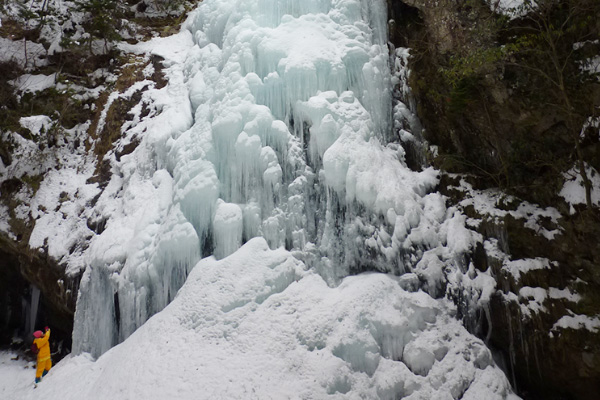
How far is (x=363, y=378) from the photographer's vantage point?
13.4 feet

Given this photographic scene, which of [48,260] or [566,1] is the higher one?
[566,1]

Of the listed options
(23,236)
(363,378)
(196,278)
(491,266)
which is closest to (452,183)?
(491,266)

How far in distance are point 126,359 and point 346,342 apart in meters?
2.75

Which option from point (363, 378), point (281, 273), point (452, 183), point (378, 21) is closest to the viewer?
point (363, 378)

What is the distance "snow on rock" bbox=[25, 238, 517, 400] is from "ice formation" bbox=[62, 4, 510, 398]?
21 mm

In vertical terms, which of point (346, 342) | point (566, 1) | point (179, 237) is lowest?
point (346, 342)

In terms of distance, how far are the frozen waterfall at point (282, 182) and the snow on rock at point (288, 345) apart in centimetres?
32

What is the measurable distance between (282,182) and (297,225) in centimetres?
68

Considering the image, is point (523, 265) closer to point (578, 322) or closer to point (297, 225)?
point (578, 322)

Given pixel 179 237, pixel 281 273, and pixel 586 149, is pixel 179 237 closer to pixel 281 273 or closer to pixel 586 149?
pixel 281 273

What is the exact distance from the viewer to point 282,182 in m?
5.32

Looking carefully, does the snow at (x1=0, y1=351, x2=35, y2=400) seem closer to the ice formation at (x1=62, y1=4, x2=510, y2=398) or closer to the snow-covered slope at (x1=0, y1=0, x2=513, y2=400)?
the snow-covered slope at (x1=0, y1=0, x2=513, y2=400)

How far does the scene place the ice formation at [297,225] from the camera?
170 inches

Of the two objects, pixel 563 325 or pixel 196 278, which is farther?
pixel 196 278
